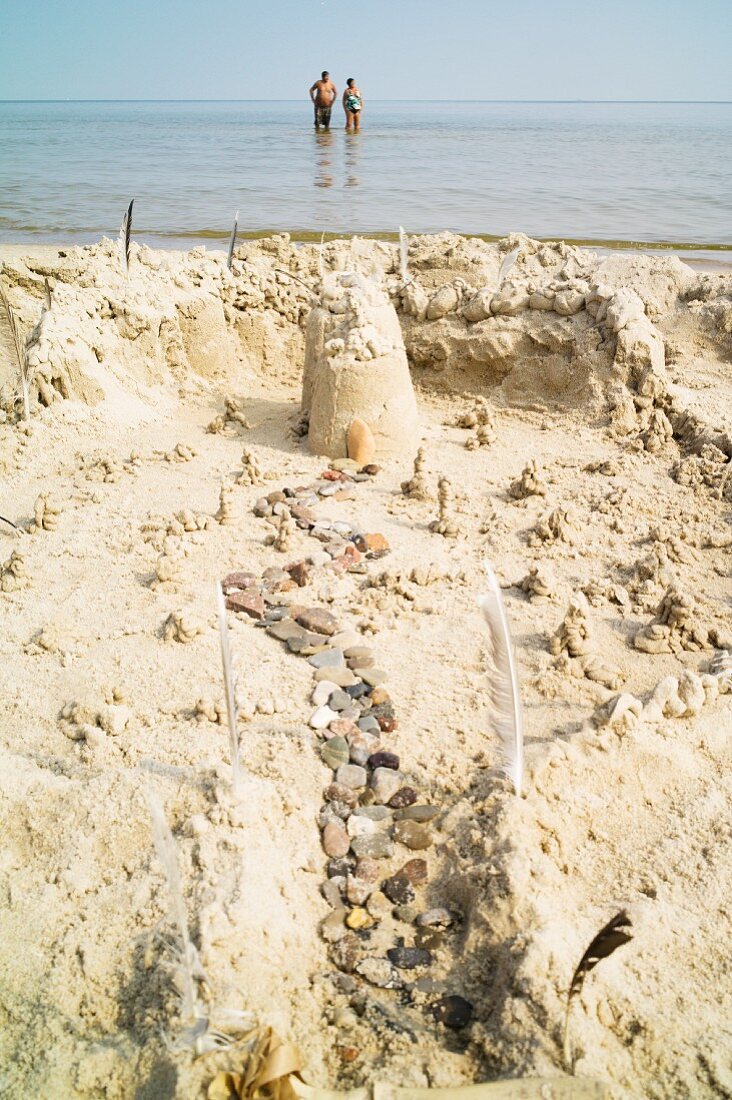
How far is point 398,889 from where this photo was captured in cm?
239

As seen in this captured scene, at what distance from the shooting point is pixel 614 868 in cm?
235

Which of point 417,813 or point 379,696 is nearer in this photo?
point 417,813

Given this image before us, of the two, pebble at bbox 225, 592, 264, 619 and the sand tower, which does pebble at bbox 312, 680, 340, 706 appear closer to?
pebble at bbox 225, 592, 264, 619

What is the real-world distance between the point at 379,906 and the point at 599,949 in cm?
78

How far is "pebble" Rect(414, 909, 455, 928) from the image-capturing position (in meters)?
2.29

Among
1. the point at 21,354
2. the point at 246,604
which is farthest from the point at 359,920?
the point at 21,354

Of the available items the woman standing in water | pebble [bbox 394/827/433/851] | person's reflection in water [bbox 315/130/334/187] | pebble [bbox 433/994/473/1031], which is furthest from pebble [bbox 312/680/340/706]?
the woman standing in water

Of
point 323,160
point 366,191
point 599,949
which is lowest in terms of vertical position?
point 599,949

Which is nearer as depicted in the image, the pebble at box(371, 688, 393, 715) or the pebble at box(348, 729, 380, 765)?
the pebble at box(348, 729, 380, 765)

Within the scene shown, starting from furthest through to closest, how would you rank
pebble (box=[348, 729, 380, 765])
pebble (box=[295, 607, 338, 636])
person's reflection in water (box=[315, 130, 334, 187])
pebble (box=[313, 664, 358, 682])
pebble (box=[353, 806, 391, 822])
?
person's reflection in water (box=[315, 130, 334, 187])
pebble (box=[295, 607, 338, 636])
pebble (box=[313, 664, 358, 682])
pebble (box=[348, 729, 380, 765])
pebble (box=[353, 806, 391, 822])

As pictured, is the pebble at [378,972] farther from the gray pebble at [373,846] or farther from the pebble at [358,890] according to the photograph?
the gray pebble at [373,846]

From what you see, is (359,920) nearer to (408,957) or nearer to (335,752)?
(408,957)

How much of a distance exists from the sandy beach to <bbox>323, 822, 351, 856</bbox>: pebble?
0.01m

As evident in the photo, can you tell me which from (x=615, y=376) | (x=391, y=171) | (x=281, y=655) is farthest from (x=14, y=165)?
(x=281, y=655)
